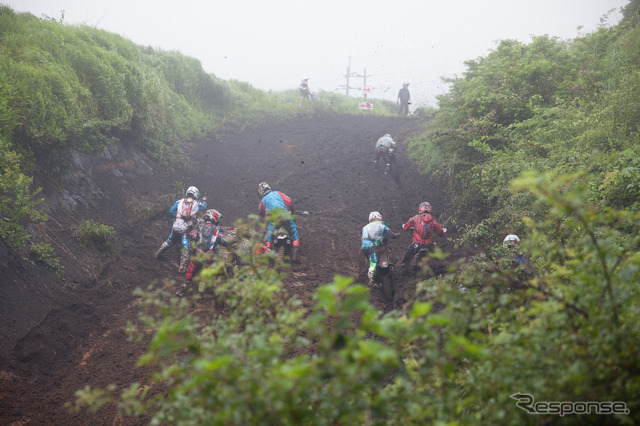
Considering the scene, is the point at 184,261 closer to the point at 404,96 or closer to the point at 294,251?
the point at 294,251

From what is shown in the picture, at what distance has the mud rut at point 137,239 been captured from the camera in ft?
17.0

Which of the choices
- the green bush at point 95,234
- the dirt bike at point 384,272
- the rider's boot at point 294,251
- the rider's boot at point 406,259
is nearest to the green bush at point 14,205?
the green bush at point 95,234

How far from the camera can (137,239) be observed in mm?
8648

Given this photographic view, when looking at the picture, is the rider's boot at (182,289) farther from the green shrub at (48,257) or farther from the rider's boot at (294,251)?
the rider's boot at (294,251)

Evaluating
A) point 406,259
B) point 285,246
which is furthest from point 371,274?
point 285,246

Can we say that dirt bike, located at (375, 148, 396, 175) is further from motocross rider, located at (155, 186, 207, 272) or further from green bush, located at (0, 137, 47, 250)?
green bush, located at (0, 137, 47, 250)

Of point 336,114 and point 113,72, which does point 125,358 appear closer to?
point 113,72

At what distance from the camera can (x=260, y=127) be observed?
17719 millimetres

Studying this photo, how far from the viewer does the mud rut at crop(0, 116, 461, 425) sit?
5.20m

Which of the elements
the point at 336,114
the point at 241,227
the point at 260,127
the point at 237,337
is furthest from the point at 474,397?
the point at 336,114

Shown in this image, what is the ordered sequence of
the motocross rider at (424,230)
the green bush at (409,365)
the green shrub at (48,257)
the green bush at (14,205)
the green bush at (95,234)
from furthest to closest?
the motocross rider at (424,230), the green bush at (95,234), the green shrub at (48,257), the green bush at (14,205), the green bush at (409,365)

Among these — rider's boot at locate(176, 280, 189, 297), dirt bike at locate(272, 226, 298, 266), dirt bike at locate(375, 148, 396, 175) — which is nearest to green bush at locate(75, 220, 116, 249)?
rider's boot at locate(176, 280, 189, 297)

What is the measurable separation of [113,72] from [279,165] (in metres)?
6.17

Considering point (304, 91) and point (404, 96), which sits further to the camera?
point (404, 96)
